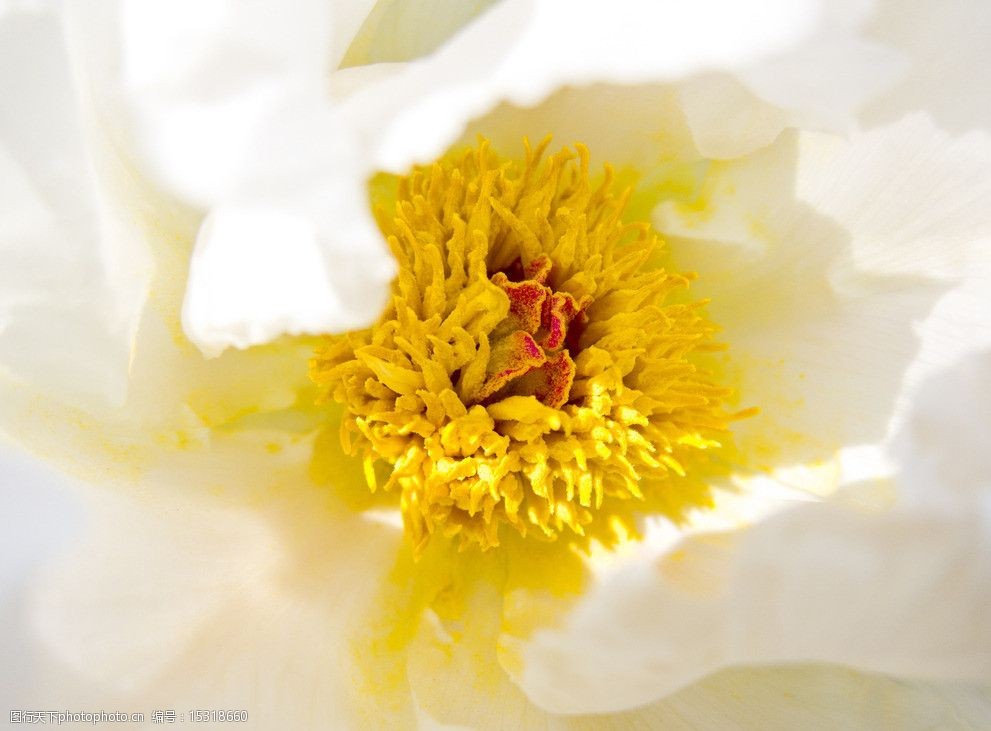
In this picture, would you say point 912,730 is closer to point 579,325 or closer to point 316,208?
point 579,325

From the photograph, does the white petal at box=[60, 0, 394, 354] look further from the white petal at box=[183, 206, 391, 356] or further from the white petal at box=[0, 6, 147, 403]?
the white petal at box=[0, 6, 147, 403]

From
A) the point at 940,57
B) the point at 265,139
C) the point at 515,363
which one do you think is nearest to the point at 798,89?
the point at 940,57

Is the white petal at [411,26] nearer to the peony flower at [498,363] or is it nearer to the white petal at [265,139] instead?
the peony flower at [498,363]

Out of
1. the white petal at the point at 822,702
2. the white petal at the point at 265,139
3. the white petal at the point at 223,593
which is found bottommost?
the white petal at the point at 822,702

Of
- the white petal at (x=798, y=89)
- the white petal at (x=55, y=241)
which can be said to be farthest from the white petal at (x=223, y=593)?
the white petal at (x=798, y=89)

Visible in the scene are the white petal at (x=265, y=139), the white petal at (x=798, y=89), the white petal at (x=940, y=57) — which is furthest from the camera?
the white petal at (x=940, y=57)

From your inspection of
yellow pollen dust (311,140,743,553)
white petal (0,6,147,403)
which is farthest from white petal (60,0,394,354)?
yellow pollen dust (311,140,743,553)
